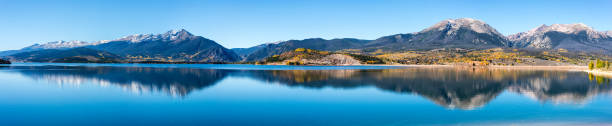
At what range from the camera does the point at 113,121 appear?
19.9 m

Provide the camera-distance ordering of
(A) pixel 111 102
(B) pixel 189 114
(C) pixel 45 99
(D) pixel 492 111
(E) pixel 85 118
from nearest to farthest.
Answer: (E) pixel 85 118 < (B) pixel 189 114 < (D) pixel 492 111 < (A) pixel 111 102 < (C) pixel 45 99

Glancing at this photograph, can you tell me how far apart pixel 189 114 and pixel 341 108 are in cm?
1066

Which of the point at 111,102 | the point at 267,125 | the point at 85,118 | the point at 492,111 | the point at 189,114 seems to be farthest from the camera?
the point at 111,102

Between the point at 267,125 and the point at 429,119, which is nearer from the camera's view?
the point at 267,125

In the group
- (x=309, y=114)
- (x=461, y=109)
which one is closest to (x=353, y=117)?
(x=309, y=114)

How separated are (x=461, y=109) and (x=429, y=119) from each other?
208 inches

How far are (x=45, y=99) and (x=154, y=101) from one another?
1025 centimetres

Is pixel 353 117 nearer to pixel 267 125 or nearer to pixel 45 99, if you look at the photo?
A: pixel 267 125

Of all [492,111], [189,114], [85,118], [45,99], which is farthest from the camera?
[45,99]

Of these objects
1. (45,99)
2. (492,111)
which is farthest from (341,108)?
(45,99)

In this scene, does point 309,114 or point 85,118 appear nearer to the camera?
point 85,118

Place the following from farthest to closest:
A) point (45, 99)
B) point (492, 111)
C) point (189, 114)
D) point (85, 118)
Answer: point (45, 99), point (492, 111), point (189, 114), point (85, 118)

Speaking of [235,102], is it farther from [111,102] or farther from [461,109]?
[461,109]

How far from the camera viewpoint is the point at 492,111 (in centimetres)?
2470
